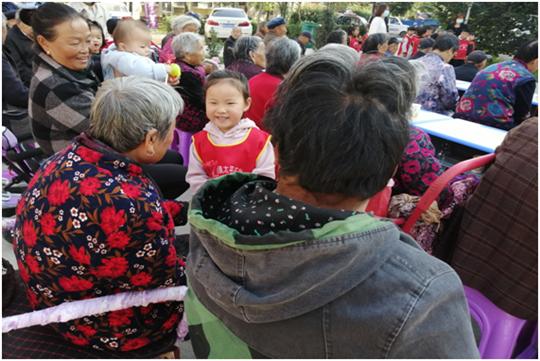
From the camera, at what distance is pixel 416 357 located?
69 centimetres

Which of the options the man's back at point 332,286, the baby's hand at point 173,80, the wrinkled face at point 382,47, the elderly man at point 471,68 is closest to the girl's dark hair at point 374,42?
the wrinkled face at point 382,47

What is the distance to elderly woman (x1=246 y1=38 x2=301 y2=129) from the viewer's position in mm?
2744

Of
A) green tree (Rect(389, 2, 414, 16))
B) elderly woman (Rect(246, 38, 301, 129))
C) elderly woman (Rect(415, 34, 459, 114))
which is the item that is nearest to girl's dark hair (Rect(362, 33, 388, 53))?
elderly woman (Rect(415, 34, 459, 114))

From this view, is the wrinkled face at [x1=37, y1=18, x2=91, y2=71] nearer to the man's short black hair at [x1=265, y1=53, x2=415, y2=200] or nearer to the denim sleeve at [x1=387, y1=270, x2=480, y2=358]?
the man's short black hair at [x1=265, y1=53, x2=415, y2=200]

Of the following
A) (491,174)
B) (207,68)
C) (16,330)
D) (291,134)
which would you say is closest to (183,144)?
(207,68)

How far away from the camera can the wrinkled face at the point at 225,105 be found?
86.6 inches

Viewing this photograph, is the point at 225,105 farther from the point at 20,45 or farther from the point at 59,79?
the point at 20,45

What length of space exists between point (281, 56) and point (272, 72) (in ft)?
0.50

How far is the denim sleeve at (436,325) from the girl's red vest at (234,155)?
151 cm

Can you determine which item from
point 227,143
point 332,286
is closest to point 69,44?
point 227,143

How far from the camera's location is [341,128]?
688mm

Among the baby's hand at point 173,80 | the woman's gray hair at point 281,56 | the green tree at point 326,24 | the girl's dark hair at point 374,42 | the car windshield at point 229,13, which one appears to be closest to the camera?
the woman's gray hair at point 281,56

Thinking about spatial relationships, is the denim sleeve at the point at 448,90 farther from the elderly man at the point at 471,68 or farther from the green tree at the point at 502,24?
the green tree at the point at 502,24

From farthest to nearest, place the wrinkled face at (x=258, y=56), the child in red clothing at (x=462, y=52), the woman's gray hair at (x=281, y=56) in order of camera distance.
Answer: the child in red clothing at (x=462, y=52), the wrinkled face at (x=258, y=56), the woman's gray hair at (x=281, y=56)
